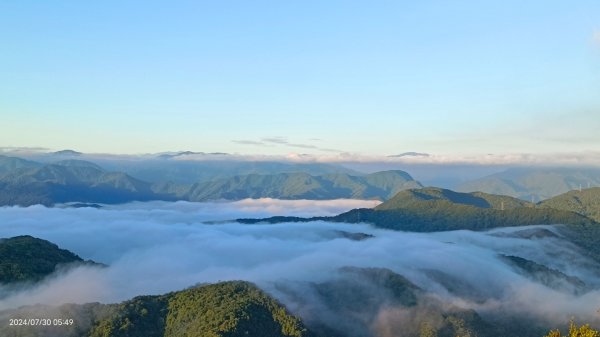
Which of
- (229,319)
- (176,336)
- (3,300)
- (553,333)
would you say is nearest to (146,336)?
(176,336)

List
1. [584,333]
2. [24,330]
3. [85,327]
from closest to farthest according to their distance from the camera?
1. [584,333]
2. [24,330]
3. [85,327]

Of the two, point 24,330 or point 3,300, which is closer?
point 24,330

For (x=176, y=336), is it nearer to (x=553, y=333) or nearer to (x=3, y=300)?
(x=3, y=300)

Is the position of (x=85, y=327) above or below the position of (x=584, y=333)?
below

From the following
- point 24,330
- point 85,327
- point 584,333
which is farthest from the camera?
point 85,327

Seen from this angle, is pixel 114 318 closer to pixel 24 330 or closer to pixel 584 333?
pixel 24 330

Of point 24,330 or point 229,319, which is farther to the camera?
point 229,319

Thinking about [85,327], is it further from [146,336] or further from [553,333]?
[553,333]

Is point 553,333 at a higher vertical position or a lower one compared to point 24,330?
higher

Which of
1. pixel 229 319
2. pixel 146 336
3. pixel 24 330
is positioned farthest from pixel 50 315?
pixel 229 319
